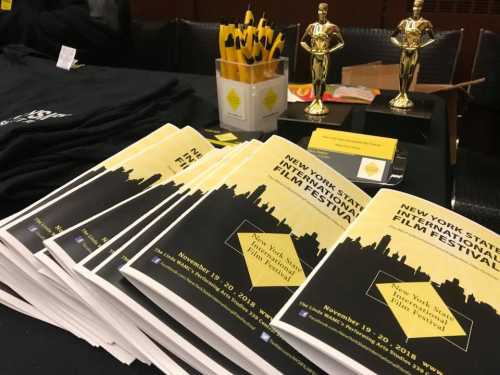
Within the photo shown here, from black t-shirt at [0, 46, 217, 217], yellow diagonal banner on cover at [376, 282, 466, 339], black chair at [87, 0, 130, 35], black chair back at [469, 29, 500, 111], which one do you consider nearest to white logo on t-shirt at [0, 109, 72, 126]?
black t-shirt at [0, 46, 217, 217]

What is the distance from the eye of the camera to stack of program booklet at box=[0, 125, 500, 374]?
14.8 inches

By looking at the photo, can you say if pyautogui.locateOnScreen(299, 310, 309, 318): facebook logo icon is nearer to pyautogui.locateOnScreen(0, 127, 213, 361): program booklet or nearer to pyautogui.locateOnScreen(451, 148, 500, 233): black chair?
pyautogui.locateOnScreen(0, 127, 213, 361): program booklet

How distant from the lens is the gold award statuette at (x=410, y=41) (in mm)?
880

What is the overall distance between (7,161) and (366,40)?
1.60m

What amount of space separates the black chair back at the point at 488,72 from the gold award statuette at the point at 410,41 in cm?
96

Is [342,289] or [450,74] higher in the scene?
[342,289]

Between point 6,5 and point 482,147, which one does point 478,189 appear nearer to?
point 482,147

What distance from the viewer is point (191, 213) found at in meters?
0.47

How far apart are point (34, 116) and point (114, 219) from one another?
0.37 meters

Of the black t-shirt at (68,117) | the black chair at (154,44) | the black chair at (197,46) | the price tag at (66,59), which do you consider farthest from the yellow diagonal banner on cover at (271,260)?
the black chair at (154,44)

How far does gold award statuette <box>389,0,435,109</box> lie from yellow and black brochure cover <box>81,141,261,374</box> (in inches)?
22.0

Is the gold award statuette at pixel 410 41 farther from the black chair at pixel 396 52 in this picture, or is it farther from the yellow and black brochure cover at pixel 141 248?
the black chair at pixel 396 52

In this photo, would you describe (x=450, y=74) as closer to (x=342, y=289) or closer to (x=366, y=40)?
(x=366, y=40)

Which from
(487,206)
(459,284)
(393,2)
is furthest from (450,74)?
(459,284)
